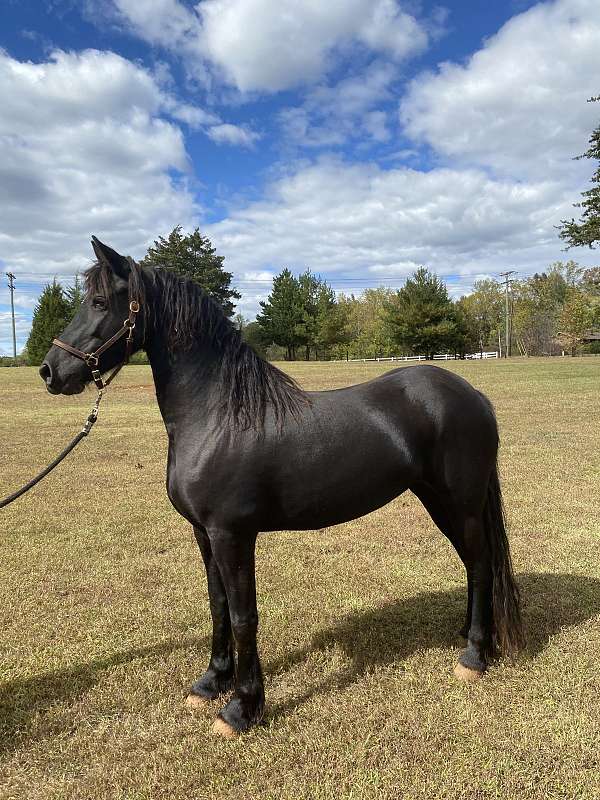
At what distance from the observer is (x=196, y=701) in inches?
114

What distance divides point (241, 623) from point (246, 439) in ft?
3.16

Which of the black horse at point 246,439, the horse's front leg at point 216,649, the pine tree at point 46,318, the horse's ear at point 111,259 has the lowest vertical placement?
the horse's front leg at point 216,649

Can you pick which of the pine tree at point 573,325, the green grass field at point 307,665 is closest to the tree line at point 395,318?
the pine tree at point 573,325

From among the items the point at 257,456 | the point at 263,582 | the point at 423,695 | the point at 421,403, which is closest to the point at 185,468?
the point at 257,456

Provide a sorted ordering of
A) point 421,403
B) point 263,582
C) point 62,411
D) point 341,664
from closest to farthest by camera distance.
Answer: point 421,403 < point 341,664 < point 263,582 < point 62,411

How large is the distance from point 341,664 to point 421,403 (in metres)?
1.77

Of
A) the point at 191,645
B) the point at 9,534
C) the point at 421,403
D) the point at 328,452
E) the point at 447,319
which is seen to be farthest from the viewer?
the point at 447,319

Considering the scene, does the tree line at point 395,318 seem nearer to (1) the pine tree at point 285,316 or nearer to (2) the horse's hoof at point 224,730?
(1) the pine tree at point 285,316

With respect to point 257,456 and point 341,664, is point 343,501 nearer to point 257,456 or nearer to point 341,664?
point 257,456

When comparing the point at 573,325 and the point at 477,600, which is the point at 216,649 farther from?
the point at 573,325

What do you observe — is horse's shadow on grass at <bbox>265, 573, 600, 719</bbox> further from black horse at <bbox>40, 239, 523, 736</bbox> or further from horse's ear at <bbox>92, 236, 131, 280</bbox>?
horse's ear at <bbox>92, 236, 131, 280</bbox>

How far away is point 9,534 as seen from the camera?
18.6 feet

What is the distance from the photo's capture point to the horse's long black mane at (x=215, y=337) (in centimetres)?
262

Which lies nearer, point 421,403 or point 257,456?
point 257,456
